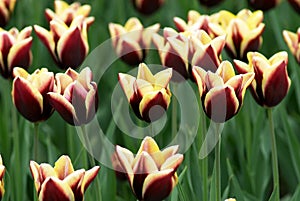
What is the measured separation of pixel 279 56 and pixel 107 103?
0.89m

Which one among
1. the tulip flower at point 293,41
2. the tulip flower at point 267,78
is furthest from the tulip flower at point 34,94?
the tulip flower at point 293,41

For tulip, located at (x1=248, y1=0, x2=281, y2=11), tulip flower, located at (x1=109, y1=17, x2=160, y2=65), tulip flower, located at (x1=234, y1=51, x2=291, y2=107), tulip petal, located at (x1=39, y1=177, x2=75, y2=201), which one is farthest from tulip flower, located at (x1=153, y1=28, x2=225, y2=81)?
tulip, located at (x1=248, y1=0, x2=281, y2=11)

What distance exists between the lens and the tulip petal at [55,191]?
4.14 ft

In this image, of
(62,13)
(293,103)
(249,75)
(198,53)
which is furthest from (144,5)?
(249,75)

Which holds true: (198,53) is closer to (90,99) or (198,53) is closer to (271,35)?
(90,99)

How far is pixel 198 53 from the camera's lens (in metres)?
1.59

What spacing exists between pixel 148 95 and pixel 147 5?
1062 millimetres

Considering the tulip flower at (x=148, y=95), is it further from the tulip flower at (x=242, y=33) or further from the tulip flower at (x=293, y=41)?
the tulip flower at (x=293, y=41)

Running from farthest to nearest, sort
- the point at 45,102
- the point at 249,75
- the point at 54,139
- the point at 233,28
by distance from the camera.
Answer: the point at 54,139 < the point at 233,28 < the point at 45,102 < the point at 249,75

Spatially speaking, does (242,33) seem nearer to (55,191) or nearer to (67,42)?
(67,42)

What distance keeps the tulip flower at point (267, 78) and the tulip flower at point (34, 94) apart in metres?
0.39

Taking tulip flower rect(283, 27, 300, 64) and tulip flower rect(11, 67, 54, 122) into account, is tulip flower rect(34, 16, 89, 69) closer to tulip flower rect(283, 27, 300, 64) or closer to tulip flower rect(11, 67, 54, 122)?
tulip flower rect(11, 67, 54, 122)

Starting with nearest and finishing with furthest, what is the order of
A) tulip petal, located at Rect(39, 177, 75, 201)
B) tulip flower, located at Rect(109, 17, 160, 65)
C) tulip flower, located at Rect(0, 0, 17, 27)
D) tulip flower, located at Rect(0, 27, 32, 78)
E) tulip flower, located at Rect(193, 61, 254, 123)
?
tulip petal, located at Rect(39, 177, 75, 201) < tulip flower, located at Rect(193, 61, 254, 123) < tulip flower, located at Rect(0, 27, 32, 78) < tulip flower, located at Rect(109, 17, 160, 65) < tulip flower, located at Rect(0, 0, 17, 27)

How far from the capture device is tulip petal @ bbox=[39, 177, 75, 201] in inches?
A: 49.7
